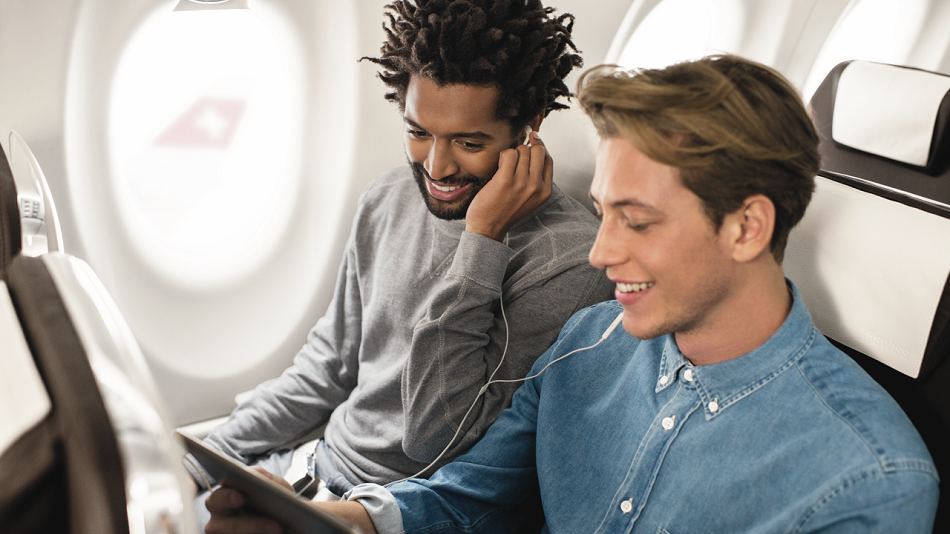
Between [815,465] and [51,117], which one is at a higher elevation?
[51,117]

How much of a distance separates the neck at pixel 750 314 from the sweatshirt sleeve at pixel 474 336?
1.37 feet

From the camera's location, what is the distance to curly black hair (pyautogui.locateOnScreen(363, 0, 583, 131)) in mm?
1413

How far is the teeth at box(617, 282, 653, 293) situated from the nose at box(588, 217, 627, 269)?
0.14ft

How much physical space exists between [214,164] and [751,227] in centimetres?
143

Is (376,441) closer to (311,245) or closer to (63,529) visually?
(311,245)

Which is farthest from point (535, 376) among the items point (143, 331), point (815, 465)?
point (143, 331)

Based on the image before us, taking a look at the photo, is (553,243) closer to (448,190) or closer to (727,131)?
(448,190)

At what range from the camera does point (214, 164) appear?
182 cm

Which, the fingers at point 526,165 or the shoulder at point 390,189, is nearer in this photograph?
the fingers at point 526,165

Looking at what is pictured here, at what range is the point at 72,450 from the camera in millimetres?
459

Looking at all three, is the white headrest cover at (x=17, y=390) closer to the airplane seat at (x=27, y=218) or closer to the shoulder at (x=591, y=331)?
the airplane seat at (x=27, y=218)

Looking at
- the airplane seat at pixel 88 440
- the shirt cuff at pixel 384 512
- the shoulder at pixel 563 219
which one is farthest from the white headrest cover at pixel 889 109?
the airplane seat at pixel 88 440

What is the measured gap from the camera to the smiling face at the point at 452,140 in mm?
1431

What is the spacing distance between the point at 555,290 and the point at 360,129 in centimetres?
85
